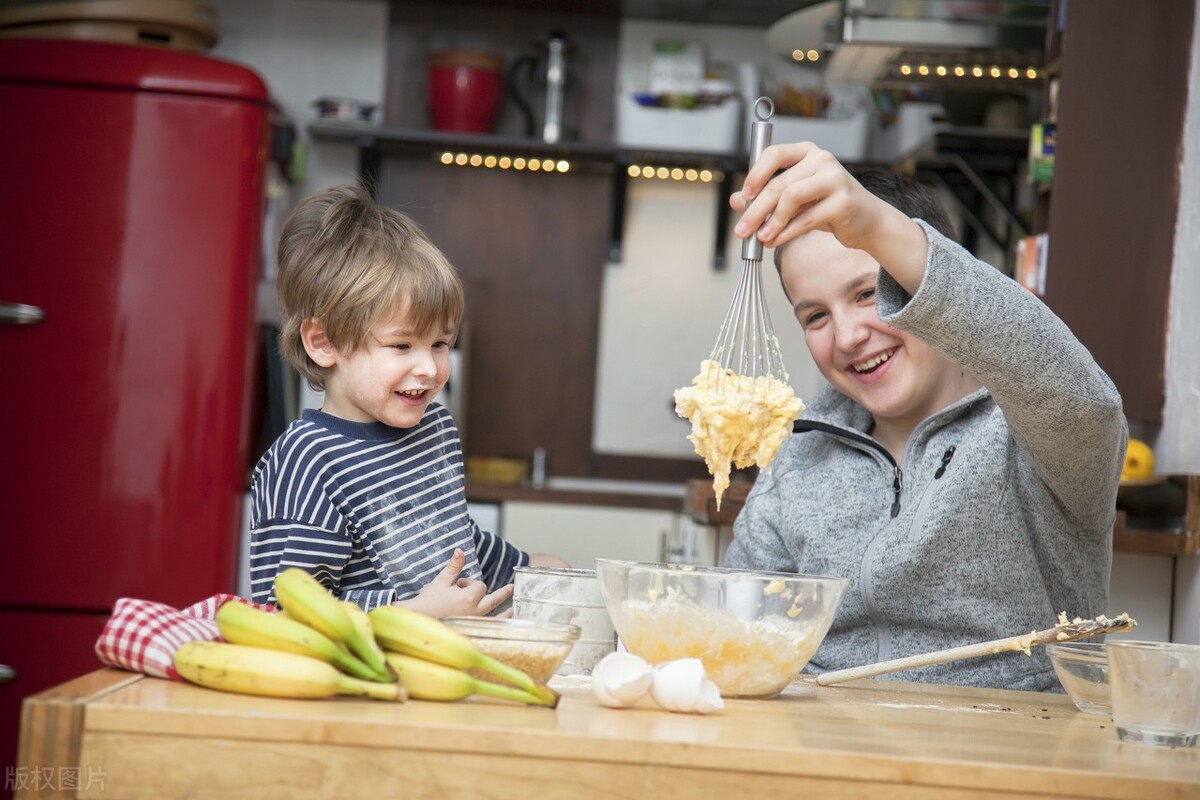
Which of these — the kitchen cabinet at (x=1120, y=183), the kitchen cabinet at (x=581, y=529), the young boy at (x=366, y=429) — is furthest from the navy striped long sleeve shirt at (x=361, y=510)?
the kitchen cabinet at (x=581, y=529)

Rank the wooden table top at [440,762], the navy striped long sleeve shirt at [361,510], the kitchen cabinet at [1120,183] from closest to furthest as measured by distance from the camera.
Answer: the wooden table top at [440,762], the navy striped long sleeve shirt at [361,510], the kitchen cabinet at [1120,183]

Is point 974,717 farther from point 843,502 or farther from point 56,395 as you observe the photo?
point 56,395

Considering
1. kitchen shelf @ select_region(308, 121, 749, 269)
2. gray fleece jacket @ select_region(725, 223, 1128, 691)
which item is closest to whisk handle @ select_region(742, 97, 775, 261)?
gray fleece jacket @ select_region(725, 223, 1128, 691)

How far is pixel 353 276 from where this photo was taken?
1.46 metres

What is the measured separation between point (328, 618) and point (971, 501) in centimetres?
76

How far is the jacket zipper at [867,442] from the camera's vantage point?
1.51 m

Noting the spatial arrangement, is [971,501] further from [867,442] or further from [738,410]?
[738,410]

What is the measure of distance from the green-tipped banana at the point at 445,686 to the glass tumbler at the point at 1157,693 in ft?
1.40

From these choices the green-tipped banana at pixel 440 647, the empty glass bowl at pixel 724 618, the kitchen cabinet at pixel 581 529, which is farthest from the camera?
the kitchen cabinet at pixel 581 529

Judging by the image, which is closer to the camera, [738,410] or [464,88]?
[738,410]

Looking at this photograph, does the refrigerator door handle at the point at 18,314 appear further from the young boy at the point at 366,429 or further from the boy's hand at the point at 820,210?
the boy's hand at the point at 820,210

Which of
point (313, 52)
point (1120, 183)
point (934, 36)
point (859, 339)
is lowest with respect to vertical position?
point (859, 339)

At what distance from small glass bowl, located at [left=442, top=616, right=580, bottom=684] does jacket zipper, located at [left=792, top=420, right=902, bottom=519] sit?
2.00 feet

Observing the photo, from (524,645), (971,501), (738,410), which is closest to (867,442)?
(971,501)
